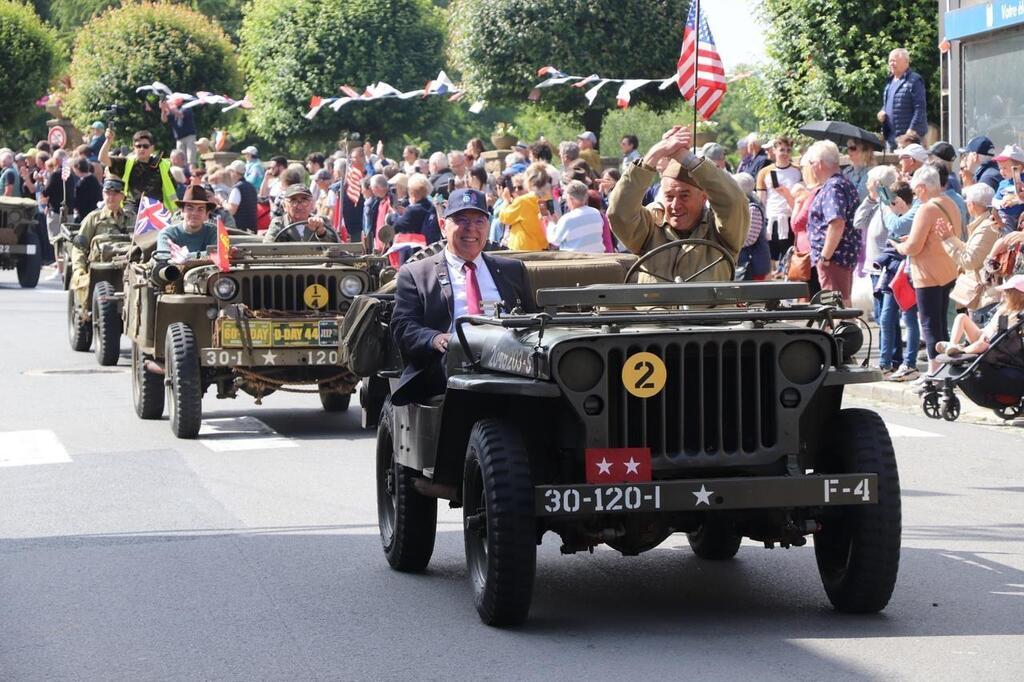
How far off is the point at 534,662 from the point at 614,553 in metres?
2.47

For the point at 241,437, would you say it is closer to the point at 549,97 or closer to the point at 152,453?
the point at 152,453

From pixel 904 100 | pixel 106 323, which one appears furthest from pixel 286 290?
pixel 904 100

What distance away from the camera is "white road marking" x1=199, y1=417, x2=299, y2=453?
13.8m

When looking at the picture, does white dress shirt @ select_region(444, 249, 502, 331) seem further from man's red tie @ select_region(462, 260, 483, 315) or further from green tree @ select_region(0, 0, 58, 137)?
green tree @ select_region(0, 0, 58, 137)

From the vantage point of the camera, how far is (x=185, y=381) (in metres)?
14.0

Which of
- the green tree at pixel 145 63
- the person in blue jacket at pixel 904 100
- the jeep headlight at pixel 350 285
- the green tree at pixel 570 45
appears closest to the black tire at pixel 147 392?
the jeep headlight at pixel 350 285

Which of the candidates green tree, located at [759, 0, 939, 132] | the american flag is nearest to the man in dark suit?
the american flag

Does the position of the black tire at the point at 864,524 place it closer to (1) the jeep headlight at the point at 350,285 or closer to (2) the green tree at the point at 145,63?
(1) the jeep headlight at the point at 350,285

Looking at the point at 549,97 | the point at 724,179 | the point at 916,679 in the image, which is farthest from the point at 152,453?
the point at 549,97

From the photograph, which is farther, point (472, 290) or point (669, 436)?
point (472, 290)

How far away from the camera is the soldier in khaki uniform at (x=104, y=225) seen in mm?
20578

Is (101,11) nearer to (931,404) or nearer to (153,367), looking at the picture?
(153,367)

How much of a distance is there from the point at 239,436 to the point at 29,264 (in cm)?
1836

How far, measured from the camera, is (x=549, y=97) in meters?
39.6
